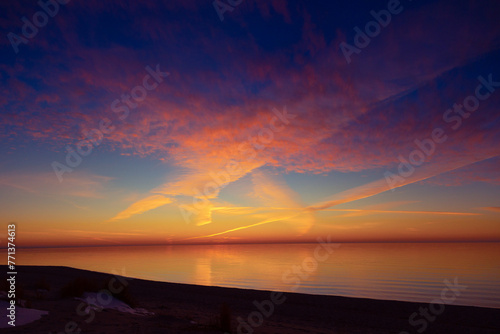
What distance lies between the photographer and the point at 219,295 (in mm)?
20609

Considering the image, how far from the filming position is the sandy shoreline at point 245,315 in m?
8.52

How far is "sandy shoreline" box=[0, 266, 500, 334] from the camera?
335 inches

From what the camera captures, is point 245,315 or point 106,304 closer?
point 106,304

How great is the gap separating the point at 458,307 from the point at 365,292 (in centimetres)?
747

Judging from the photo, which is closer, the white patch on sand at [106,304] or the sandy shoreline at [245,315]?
the sandy shoreline at [245,315]

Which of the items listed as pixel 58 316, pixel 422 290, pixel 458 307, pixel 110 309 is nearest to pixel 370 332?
pixel 458 307

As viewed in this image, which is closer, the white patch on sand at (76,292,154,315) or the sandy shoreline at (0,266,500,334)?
the sandy shoreline at (0,266,500,334)

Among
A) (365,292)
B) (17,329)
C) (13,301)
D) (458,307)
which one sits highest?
(365,292)

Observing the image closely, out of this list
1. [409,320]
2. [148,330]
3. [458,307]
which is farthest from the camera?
[458,307]

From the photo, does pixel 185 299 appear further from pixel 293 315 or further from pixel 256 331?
pixel 256 331

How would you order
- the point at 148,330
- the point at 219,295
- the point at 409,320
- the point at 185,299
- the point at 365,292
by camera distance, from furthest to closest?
the point at 365,292
the point at 219,295
the point at 185,299
the point at 409,320
the point at 148,330

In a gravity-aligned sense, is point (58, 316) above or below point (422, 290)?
below

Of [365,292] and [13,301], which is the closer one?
[13,301]

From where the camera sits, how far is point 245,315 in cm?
1445
